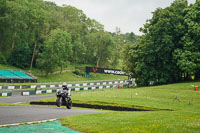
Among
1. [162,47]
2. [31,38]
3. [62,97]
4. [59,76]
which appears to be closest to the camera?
[62,97]

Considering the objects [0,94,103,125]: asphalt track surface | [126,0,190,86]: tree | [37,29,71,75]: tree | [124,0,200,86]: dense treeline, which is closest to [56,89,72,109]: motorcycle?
[0,94,103,125]: asphalt track surface

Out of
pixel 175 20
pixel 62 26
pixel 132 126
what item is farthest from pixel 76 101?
pixel 62 26

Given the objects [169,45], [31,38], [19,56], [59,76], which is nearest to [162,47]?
[169,45]

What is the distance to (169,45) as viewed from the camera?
174 feet

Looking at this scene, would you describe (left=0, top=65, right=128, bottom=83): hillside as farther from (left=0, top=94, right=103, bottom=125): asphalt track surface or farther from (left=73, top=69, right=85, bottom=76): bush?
(left=0, top=94, right=103, bottom=125): asphalt track surface

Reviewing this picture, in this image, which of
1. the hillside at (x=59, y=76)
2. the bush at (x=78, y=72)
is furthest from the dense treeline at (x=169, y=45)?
the bush at (x=78, y=72)

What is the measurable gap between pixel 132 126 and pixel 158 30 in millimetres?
44566

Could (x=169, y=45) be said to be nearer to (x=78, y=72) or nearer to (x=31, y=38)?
(x=78, y=72)

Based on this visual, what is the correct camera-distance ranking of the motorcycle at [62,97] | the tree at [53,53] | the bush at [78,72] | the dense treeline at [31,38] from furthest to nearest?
1. the bush at [78,72]
2. the dense treeline at [31,38]
3. the tree at [53,53]
4. the motorcycle at [62,97]

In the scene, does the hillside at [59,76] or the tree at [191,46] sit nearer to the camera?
the tree at [191,46]

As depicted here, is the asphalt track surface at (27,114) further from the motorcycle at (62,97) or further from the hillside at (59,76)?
the hillside at (59,76)

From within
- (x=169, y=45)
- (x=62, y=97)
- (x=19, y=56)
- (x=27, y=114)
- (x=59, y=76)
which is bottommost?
(x=27, y=114)

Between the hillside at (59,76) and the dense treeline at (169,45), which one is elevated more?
the dense treeline at (169,45)

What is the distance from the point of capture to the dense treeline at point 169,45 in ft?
166
